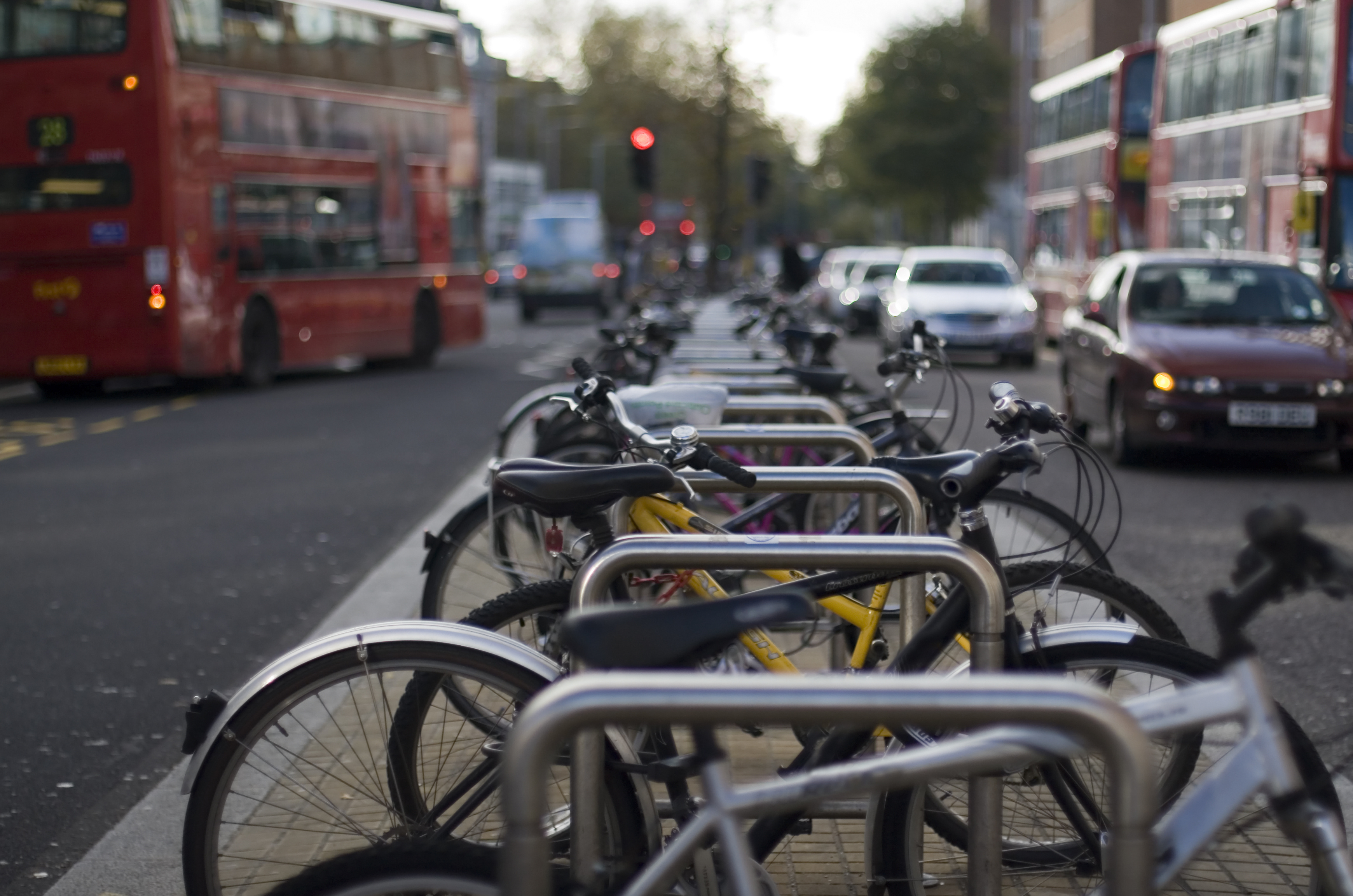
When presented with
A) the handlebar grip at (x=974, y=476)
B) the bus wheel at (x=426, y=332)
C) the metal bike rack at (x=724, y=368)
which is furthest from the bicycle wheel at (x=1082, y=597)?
the bus wheel at (x=426, y=332)

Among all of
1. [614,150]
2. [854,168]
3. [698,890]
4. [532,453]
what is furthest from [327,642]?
[614,150]

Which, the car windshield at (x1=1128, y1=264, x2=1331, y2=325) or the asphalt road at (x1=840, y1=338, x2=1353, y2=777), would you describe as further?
the car windshield at (x1=1128, y1=264, x2=1331, y2=325)

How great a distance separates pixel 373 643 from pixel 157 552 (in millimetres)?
6240

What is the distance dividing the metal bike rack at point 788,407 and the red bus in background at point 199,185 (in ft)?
42.0

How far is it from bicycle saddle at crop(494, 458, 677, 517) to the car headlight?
9199 millimetres

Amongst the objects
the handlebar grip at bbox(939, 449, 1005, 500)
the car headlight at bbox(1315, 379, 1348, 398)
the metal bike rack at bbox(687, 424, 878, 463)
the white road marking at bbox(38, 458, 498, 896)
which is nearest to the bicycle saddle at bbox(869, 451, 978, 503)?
the handlebar grip at bbox(939, 449, 1005, 500)

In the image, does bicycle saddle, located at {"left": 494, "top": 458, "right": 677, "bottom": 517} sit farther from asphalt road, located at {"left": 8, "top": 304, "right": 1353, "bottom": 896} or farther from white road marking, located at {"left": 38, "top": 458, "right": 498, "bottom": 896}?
asphalt road, located at {"left": 8, "top": 304, "right": 1353, "bottom": 896}

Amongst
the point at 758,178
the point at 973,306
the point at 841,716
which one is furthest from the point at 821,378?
Result: the point at 758,178

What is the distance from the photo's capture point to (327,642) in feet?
9.87

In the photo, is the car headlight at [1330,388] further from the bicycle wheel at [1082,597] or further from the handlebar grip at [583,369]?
the bicycle wheel at [1082,597]

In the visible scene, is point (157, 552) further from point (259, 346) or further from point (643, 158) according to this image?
point (643, 158)

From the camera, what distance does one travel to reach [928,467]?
3600 mm

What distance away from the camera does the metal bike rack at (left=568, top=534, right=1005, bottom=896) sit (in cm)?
296

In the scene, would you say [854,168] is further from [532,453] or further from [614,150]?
[532,453]
